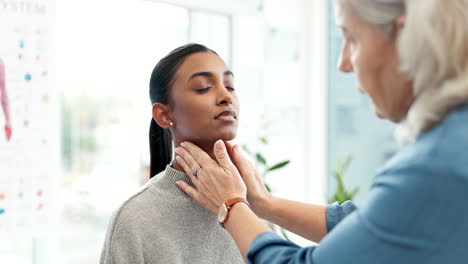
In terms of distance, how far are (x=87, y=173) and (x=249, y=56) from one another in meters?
1.22

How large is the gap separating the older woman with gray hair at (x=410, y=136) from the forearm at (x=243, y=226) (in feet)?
0.11

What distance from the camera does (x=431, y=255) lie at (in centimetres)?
70

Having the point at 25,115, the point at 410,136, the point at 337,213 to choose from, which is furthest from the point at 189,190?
the point at 25,115

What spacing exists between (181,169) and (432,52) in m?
0.80

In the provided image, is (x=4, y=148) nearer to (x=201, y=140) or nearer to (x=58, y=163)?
(x=58, y=163)

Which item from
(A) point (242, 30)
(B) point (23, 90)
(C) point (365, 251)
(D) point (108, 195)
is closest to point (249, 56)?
(A) point (242, 30)

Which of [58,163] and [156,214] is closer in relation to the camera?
[156,214]

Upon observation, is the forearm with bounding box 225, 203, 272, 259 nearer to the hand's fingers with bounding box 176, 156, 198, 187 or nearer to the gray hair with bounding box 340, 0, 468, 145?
the hand's fingers with bounding box 176, 156, 198, 187

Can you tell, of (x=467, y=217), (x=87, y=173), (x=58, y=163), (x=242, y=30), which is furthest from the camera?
(x=242, y=30)

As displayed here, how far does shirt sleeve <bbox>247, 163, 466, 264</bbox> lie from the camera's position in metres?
0.69

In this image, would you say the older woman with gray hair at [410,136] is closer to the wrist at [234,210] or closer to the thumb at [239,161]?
the wrist at [234,210]

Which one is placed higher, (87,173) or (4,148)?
(4,148)

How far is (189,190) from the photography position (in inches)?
48.7

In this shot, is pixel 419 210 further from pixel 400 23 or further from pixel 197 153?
pixel 197 153
